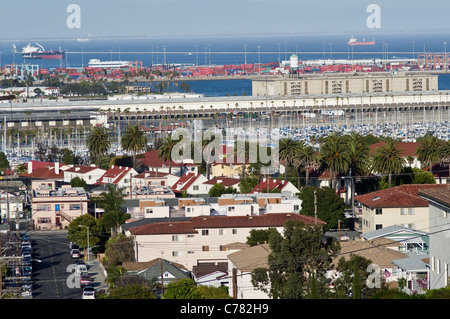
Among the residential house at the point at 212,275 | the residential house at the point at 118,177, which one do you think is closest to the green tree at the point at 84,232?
the residential house at the point at 212,275

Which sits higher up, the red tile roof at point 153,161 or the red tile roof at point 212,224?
the red tile roof at point 153,161

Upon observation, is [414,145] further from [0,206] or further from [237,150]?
[0,206]

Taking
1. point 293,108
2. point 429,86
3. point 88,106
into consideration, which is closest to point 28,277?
point 88,106

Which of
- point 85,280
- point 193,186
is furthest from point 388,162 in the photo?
point 85,280

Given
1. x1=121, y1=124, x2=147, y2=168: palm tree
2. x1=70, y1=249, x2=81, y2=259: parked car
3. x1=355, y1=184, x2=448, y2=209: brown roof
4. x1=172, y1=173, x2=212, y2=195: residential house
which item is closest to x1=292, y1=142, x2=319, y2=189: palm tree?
x1=172, y1=173, x2=212, y2=195: residential house

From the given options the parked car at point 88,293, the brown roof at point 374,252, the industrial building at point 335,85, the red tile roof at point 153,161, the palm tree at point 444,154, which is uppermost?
the industrial building at point 335,85

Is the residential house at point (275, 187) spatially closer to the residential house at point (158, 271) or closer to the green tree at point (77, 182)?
the green tree at point (77, 182)
